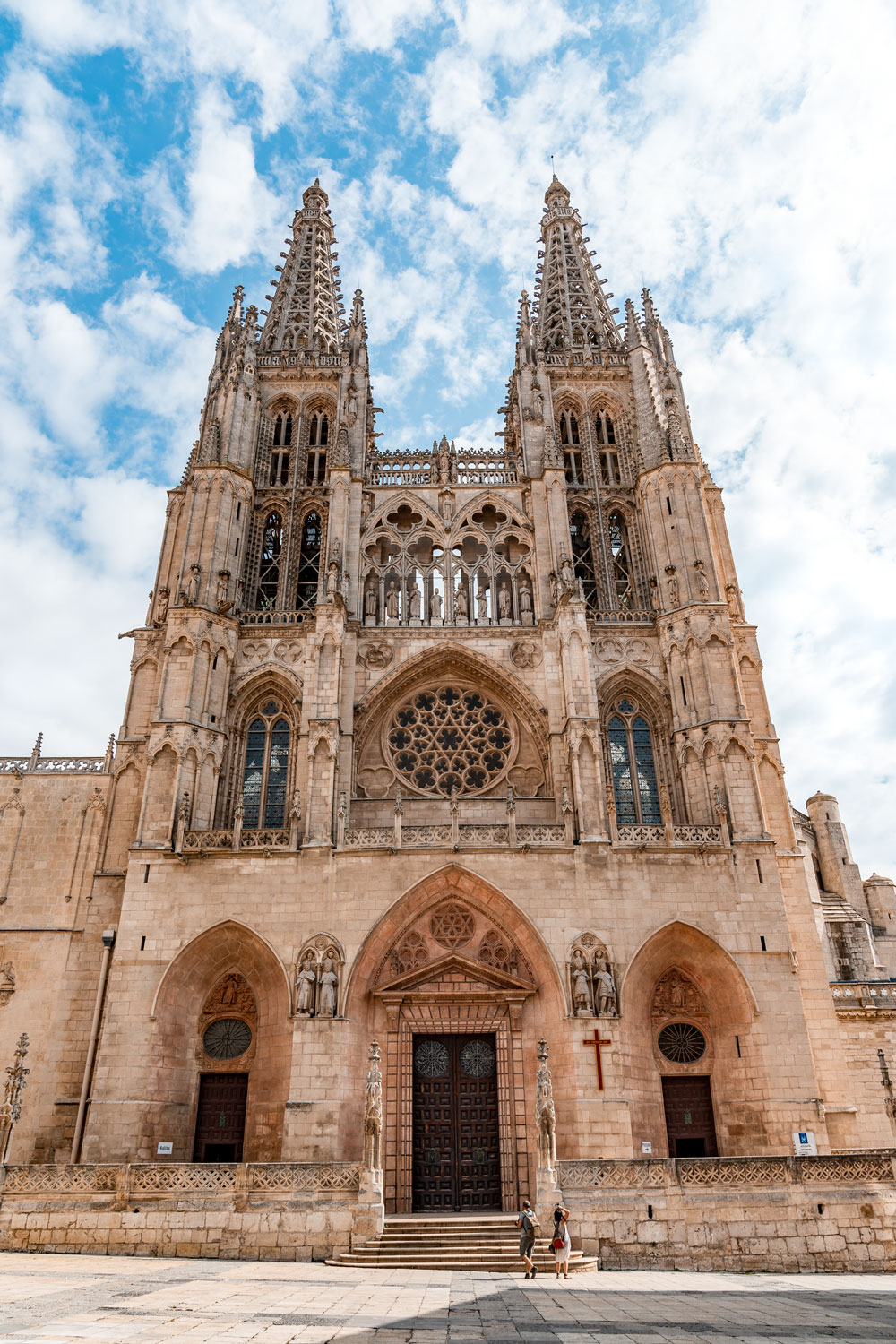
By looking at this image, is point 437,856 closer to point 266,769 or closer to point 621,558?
point 266,769

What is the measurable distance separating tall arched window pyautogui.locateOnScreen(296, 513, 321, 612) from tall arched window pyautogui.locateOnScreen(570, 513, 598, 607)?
8040 mm

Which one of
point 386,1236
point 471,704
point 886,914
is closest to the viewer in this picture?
point 386,1236

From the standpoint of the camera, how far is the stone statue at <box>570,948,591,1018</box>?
61.0 ft

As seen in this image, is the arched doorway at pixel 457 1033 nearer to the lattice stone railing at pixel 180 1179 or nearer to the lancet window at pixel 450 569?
the lattice stone railing at pixel 180 1179

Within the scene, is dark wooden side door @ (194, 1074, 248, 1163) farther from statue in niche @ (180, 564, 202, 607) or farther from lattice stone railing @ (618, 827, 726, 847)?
statue in niche @ (180, 564, 202, 607)

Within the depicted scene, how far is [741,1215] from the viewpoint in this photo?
14484mm

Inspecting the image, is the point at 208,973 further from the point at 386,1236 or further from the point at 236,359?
the point at 236,359

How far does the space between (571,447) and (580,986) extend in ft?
58.8

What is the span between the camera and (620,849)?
67.0 ft

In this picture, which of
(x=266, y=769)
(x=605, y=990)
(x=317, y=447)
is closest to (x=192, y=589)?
(x=266, y=769)

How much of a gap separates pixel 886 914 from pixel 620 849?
2034 centimetres

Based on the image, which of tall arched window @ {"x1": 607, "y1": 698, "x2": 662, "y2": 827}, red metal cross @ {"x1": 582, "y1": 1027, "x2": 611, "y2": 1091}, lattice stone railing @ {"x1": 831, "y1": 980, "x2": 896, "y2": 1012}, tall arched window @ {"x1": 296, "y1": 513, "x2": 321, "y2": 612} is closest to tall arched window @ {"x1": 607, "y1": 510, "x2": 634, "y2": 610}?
tall arched window @ {"x1": 607, "y1": 698, "x2": 662, "y2": 827}

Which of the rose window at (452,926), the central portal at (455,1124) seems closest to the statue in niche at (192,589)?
the rose window at (452,926)

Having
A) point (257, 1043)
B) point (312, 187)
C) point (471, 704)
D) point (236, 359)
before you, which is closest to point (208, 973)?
point (257, 1043)
